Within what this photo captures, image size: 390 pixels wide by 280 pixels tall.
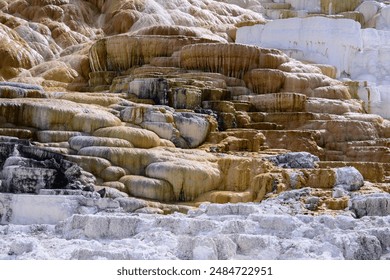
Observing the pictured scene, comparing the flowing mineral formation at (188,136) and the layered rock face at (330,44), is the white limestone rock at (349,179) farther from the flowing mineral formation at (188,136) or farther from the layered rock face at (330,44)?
the layered rock face at (330,44)

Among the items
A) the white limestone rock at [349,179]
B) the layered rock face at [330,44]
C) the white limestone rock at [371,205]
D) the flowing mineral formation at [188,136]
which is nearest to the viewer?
the flowing mineral formation at [188,136]

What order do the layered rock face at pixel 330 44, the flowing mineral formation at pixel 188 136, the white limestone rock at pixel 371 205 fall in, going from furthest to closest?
1. the layered rock face at pixel 330 44
2. the white limestone rock at pixel 371 205
3. the flowing mineral formation at pixel 188 136

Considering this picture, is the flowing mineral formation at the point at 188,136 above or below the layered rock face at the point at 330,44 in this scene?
below

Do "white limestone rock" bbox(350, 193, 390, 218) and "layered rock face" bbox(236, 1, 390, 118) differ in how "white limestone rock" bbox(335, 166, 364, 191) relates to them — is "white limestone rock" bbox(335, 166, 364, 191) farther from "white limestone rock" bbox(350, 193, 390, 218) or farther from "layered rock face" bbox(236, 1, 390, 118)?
"layered rock face" bbox(236, 1, 390, 118)

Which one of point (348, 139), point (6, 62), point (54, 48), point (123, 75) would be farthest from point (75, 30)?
point (348, 139)

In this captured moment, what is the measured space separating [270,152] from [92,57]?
31.0ft

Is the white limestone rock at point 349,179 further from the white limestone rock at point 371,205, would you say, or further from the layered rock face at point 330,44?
the layered rock face at point 330,44

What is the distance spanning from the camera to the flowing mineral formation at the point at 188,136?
735 cm

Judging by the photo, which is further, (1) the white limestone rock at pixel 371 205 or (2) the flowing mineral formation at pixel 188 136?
(1) the white limestone rock at pixel 371 205

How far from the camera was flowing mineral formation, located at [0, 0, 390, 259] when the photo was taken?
7.35 m

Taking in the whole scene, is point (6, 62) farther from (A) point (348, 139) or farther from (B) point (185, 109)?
(A) point (348, 139)

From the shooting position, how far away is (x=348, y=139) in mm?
14688

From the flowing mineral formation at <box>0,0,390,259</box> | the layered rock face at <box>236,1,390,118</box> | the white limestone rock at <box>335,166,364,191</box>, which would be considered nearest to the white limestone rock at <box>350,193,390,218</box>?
the flowing mineral formation at <box>0,0,390,259</box>

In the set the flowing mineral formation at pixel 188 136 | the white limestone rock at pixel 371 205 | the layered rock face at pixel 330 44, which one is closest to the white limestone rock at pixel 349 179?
the flowing mineral formation at pixel 188 136
